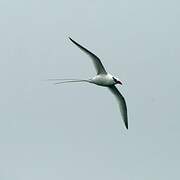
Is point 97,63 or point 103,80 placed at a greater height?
point 97,63

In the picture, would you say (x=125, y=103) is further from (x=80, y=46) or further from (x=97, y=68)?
(x=80, y=46)

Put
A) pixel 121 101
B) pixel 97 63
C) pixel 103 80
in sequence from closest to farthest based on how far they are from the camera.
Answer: pixel 97 63 → pixel 103 80 → pixel 121 101

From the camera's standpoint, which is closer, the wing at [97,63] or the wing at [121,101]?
the wing at [97,63]

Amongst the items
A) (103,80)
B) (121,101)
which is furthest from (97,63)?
(121,101)

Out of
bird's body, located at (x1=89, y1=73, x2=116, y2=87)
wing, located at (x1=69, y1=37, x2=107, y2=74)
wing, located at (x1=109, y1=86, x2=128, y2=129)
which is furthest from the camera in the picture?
wing, located at (x1=109, y1=86, x2=128, y2=129)

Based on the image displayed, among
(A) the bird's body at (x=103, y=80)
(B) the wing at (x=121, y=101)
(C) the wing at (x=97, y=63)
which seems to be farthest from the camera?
(B) the wing at (x=121, y=101)

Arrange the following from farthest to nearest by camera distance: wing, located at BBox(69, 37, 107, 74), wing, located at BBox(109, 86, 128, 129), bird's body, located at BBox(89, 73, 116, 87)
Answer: wing, located at BBox(109, 86, 128, 129)
bird's body, located at BBox(89, 73, 116, 87)
wing, located at BBox(69, 37, 107, 74)

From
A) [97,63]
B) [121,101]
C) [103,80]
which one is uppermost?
[97,63]

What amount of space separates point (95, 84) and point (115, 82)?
1.60 meters

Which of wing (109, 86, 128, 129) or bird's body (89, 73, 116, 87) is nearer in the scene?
bird's body (89, 73, 116, 87)

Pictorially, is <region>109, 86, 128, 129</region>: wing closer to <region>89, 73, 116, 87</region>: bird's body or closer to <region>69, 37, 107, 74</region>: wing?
<region>89, 73, 116, 87</region>: bird's body

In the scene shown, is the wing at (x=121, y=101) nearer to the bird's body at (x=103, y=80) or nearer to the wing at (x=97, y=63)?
the bird's body at (x=103, y=80)

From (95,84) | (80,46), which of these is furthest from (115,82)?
(80,46)

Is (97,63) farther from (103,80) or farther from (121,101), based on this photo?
(121,101)
